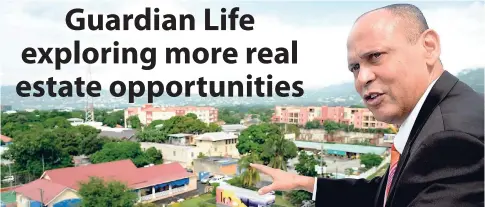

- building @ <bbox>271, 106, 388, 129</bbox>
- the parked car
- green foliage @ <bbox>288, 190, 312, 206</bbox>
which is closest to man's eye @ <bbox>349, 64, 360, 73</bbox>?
green foliage @ <bbox>288, 190, 312, 206</bbox>

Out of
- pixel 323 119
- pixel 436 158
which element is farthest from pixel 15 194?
pixel 323 119

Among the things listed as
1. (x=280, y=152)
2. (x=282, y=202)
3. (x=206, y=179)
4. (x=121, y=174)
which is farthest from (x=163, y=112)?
(x=282, y=202)

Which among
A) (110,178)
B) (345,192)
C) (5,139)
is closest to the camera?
(345,192)

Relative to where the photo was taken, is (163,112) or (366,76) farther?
(163,112)

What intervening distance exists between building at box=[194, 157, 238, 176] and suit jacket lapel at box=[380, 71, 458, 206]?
622 centimetres

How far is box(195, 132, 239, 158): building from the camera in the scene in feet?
25.3

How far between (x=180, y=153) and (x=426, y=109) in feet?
23.4

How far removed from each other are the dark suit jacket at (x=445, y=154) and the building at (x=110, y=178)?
188 inches

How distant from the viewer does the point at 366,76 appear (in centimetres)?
29

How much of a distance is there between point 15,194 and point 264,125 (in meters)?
5.07

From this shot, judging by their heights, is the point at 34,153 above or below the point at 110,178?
above

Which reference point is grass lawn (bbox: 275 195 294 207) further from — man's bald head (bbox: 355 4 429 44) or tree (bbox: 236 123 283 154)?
man's bald head (bbox: 355 4 429 44)

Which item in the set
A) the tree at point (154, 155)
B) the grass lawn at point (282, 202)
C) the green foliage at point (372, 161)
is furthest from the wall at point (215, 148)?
the grass lawn at point (282, 202)

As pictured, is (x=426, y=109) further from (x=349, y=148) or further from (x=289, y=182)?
(x=349, y=148)
